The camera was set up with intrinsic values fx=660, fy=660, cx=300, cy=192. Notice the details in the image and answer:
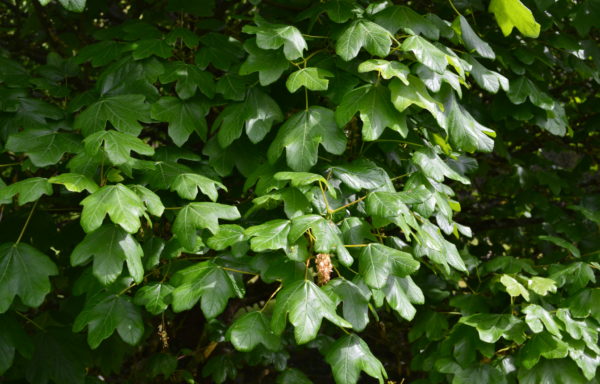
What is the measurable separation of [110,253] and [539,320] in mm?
1595

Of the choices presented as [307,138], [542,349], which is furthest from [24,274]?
[542,349]

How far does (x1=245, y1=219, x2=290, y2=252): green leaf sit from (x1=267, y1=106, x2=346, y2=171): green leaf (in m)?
0.24

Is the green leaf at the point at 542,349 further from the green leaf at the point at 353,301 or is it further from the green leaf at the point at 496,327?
the green leaf at the point at 353,301

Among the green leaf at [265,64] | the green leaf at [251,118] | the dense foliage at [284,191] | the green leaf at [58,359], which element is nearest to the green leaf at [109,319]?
the dense foliage at [284,191]

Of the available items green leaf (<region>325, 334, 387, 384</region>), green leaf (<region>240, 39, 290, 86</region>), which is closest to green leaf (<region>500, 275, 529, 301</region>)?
green leaf (<region>325, 334, 387, 384</region>)

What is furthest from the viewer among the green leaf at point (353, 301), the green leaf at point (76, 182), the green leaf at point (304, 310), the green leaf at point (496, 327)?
the green leaf at point (496, 327)

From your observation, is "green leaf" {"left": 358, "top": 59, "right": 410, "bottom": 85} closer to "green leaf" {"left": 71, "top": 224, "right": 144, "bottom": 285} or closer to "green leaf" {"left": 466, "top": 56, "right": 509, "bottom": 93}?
"green leaf" {"left": 466, "top": 56, "right": 509, "bottom": 93}

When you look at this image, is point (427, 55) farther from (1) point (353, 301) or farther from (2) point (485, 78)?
(1) point (353, 301)

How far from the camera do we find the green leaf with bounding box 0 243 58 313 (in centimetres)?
Result: 196

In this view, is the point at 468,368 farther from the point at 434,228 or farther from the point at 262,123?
the point at 262,123

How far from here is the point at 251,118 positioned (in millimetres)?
2246

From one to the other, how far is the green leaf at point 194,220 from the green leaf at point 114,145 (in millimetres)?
216

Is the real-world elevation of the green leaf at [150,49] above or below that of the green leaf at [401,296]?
above

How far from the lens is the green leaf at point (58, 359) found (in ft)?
8.15
